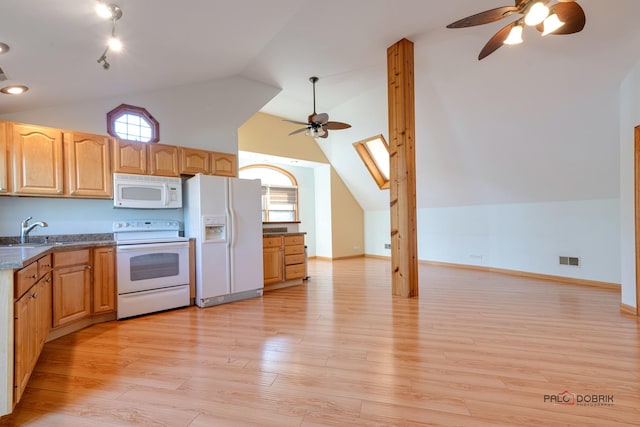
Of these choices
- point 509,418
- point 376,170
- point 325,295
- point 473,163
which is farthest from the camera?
point 376,170

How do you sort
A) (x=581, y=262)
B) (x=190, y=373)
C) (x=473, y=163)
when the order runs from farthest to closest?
(x=473, y=163) → (x=581, y=262) → (x=190, y=373)

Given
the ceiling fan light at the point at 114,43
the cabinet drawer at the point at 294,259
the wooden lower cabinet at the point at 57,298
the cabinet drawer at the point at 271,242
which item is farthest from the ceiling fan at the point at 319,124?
the wooden lower cabinet at the point at 57,298

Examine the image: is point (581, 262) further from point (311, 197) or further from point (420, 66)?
point (311, 197)

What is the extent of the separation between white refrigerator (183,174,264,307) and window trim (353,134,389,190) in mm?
3160

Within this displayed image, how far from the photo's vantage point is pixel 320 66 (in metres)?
4.24

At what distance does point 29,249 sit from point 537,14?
4154 millimetres

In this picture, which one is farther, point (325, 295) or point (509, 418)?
point (325, 295)

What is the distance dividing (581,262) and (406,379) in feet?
14.3

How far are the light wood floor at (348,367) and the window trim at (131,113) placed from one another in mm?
2273

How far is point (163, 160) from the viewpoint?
3.79 meters

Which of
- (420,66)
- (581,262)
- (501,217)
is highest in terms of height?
(420,66)

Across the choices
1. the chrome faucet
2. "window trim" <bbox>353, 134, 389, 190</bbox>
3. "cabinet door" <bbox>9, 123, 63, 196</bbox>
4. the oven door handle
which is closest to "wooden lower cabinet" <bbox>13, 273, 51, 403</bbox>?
the oven door handle

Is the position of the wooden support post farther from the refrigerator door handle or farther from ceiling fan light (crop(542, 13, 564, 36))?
the refrigerator door handle

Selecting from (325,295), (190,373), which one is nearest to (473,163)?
(325,295)
